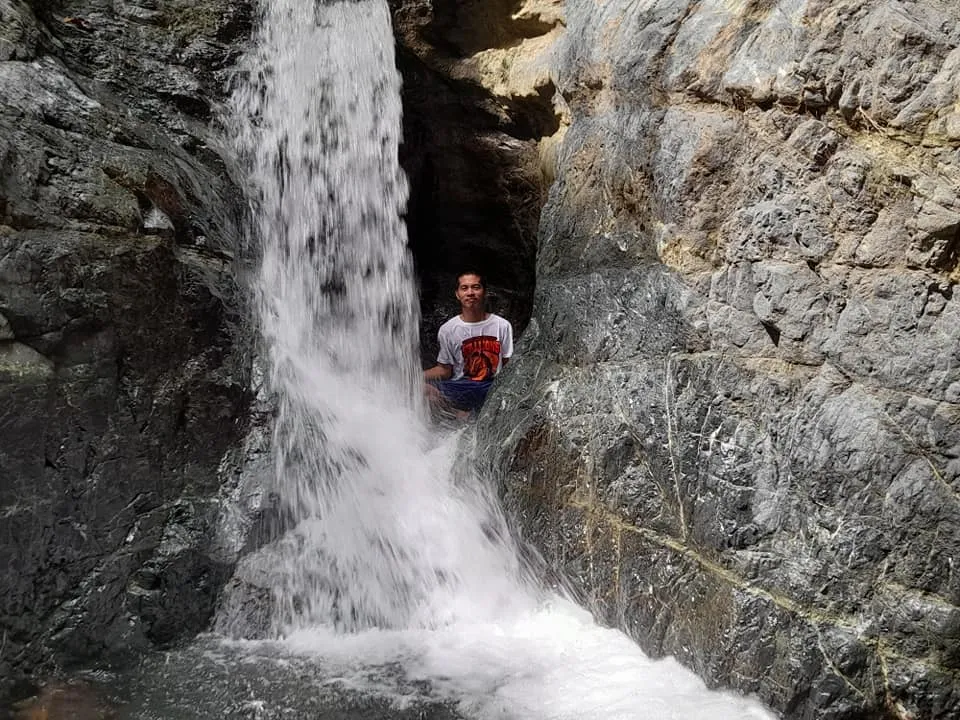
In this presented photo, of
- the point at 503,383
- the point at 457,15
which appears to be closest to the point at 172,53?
the point at 457,15

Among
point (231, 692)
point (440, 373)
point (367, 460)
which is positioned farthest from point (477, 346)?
point (231, 692)

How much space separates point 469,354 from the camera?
5.13 metres

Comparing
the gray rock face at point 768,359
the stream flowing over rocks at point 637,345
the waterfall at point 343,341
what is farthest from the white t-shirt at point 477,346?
the gray rock face at point 768,359

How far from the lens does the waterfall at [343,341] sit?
3.66 metres

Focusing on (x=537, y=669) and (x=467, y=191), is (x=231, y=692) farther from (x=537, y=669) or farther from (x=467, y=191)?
(x=467, y=191)

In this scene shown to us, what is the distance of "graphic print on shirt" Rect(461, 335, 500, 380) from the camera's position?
5109 millimetres

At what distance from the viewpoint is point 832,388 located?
8.55ft

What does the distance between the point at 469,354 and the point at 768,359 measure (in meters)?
2.54

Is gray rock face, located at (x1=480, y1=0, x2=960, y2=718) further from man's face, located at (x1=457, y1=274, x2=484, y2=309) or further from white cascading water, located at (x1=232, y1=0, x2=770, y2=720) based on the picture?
man's face, located at (x1=457, y1=274, x2=484, y2=309)

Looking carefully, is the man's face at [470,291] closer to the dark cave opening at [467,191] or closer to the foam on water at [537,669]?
the dark cave opening at [467,191]

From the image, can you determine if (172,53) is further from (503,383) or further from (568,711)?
(568,711)

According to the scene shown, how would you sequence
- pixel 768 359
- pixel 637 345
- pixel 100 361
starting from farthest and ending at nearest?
pixel 100 361, pixel 637 345, pixel 768 359

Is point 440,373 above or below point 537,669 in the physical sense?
above

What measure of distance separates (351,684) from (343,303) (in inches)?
107
